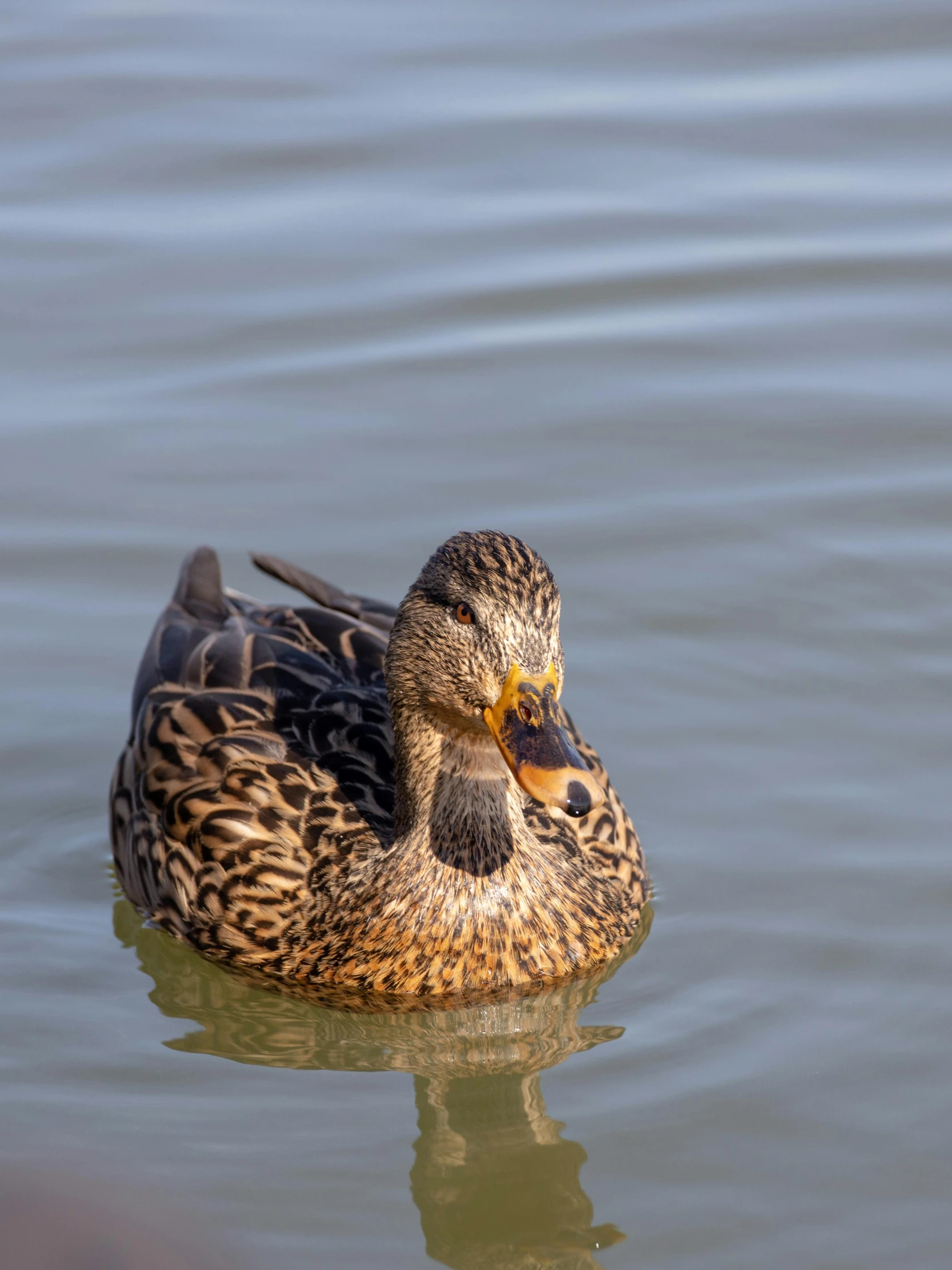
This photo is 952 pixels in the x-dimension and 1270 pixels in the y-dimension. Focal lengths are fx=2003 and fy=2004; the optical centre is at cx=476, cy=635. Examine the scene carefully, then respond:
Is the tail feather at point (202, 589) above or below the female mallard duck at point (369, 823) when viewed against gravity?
above

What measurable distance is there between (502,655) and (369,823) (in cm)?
129

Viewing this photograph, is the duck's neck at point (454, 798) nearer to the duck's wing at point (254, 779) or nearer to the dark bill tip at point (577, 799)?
the duck's wing at point (254, 779)

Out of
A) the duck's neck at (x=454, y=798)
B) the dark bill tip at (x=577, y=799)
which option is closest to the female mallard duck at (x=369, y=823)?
the duck's neck at (x=454, y=798)

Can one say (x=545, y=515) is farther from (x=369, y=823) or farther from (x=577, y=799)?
(x=577, y=799)

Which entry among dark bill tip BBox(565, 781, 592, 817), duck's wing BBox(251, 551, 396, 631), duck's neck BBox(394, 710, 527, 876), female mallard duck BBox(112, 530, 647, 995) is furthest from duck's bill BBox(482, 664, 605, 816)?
duck's wing BBox(251, 551, 396, 631)

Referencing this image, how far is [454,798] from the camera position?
6457 mm

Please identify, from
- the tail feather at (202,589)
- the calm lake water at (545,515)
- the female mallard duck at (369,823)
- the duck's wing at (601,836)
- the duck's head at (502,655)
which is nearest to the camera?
the duck's head at (502,655)

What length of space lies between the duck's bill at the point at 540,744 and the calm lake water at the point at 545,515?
1051 mm

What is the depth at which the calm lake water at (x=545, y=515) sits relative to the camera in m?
5.71

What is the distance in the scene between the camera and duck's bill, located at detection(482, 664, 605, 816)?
17.7 ft

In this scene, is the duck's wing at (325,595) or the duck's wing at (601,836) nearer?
the duck's wing at (601,836)

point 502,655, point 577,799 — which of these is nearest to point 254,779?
point 502,655

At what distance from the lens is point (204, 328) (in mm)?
10617

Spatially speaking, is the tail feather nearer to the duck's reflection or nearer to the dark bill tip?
the duck's reflection
